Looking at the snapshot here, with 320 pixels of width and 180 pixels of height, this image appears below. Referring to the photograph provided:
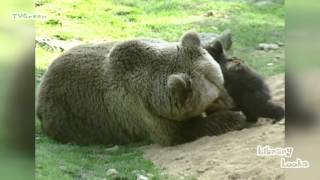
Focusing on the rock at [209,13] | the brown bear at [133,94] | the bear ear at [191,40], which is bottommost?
the brown bear at [133,94]

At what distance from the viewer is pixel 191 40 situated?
2.67m

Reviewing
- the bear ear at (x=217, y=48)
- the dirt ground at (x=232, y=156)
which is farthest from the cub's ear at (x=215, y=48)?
the dirt ground at (x=232, y=156)

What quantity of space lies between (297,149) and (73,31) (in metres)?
1.13

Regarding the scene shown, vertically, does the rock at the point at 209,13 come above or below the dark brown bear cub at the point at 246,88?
above

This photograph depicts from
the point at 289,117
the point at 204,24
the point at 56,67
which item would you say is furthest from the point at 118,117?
the point at 289,117

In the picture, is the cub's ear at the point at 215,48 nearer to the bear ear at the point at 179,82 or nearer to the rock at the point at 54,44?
the bear ear at the point at 179,82

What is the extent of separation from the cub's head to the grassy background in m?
0.10

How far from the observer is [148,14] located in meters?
2.71

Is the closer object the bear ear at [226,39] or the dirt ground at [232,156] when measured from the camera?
the dirt ground at [232,156]

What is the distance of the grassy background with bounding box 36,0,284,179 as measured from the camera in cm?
261

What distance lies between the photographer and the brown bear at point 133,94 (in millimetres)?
2662

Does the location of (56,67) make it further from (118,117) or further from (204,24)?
(204,24)

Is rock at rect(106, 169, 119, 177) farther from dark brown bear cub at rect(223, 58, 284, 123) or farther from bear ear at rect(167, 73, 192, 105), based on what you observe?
dark brown bear cub at rect(223, 58, 284, 123)

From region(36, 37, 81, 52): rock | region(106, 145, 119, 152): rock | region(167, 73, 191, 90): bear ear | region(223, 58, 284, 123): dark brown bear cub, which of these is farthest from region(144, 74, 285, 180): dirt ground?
region(36, 37, 81, 52): rock
